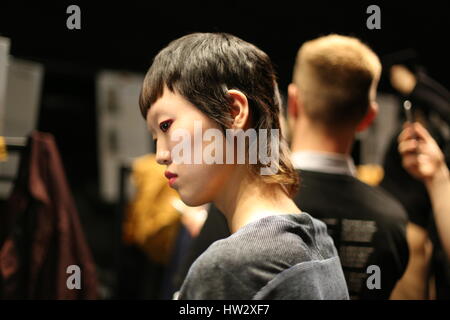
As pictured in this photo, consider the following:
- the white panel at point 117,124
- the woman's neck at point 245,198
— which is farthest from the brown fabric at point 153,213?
the woman's neck at point 245,198

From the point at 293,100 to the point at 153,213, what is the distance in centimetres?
111

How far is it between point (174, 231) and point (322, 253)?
130 cm

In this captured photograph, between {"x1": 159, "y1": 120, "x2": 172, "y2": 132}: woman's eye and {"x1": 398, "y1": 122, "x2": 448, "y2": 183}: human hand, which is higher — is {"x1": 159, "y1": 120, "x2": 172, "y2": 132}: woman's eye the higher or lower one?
the higher one

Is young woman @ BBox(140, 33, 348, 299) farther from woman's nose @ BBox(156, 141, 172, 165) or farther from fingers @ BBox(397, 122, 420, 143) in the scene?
fingers @ BBox(397, 122, 420, 143)

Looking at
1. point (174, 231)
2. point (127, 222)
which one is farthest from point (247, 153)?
point (127, 222)

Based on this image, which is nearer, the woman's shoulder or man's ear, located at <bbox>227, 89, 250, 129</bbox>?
the woman's shoulder

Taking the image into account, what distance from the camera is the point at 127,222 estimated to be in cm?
241

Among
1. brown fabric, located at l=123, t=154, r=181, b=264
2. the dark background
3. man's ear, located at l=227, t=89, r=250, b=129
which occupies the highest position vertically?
the dark background

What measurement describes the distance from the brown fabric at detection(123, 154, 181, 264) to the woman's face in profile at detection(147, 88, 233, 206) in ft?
4.13

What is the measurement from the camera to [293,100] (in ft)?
4.50

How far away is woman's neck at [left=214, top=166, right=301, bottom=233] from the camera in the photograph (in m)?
1.01

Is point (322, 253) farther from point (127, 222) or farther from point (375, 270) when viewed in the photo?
point (127, 222)

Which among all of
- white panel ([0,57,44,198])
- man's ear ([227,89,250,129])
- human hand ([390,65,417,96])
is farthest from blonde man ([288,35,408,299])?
white panel ([0,57,44,198])
